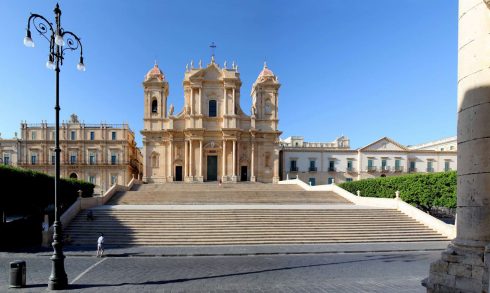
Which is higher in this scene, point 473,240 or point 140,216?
point 473,240

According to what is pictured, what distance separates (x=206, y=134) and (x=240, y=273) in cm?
3432

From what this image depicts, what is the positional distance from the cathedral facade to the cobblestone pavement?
29989mm

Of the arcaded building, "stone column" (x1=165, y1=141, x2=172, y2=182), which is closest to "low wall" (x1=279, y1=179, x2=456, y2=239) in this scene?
"stone column" (x1=165, y1=141, x2=172, y2=182)

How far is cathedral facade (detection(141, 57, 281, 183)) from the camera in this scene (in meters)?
44.6

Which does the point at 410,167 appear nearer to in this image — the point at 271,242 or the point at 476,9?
the point at 271,242

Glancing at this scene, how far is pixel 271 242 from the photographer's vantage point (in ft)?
60.0

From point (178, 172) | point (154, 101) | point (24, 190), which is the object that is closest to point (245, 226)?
point (24, 190)

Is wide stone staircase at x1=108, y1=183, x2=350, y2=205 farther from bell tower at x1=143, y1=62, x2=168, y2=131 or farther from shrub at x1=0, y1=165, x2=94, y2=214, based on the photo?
bell tower at x1=143, y1=62, x2=168, y2=131

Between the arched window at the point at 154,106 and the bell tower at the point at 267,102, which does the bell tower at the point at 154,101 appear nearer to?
the arched window at the point at 154,106

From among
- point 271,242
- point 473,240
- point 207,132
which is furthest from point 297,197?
point 473,240

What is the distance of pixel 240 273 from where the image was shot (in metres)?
11.7

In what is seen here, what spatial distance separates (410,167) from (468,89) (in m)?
57.4

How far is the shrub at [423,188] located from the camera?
86.1ft

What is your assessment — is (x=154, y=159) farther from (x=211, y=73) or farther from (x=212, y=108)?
(x=211, y=73)
